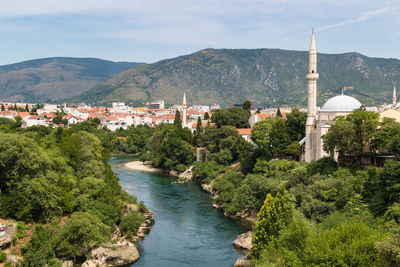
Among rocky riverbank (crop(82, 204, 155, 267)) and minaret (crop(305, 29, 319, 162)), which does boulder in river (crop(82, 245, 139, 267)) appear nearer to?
rocky riverbank (crop(82, 204, 155, 267))

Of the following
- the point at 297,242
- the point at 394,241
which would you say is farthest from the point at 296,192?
the point at 394,241

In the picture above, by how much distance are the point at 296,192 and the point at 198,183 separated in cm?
1863

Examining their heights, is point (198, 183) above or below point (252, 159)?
below

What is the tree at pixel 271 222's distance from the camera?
20.0 m

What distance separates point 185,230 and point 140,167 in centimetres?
2708

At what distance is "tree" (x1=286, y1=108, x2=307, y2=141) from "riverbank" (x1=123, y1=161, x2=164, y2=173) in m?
19.9

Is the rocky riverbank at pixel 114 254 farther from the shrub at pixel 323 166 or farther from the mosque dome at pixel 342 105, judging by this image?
the mosque dome at pixel 342 105

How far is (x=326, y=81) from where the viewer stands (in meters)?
195

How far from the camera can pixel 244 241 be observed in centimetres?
2473

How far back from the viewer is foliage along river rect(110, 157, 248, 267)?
75.9ft

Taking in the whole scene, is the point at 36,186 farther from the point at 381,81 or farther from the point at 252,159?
the point at 381,81

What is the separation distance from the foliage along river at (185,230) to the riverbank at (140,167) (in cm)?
971

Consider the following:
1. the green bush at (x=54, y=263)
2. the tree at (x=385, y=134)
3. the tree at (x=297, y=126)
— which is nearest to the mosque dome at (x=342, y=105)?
the tree at (x=297, y=126)

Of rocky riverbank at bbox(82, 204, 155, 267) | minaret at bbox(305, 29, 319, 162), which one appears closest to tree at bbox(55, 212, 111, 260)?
rocky riverbank at bbox(82, 204, 155, 267)
